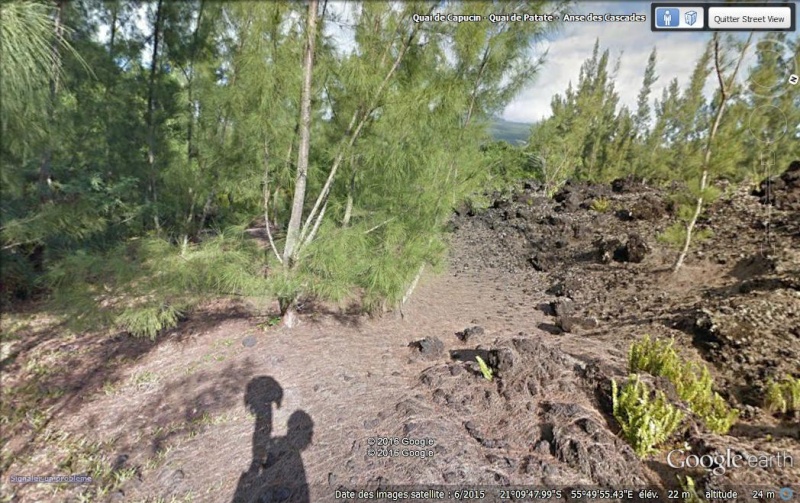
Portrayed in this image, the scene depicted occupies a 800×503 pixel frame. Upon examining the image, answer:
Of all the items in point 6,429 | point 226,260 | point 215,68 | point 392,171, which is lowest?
point 6,429

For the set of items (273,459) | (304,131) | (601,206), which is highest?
(304,131)

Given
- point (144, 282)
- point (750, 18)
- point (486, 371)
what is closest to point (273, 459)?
point (486, 371)

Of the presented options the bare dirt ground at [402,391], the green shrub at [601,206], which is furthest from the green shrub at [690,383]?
the green shrub at [601,206]

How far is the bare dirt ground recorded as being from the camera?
239cm

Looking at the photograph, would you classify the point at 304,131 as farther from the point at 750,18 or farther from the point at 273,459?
the point at 750,18

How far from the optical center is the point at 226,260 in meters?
3.83

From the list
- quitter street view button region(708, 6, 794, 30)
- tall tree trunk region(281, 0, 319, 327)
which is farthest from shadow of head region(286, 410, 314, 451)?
quitter street view button region(708, 6, 794, 30)

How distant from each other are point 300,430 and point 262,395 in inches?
28.5

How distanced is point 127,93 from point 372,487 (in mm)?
7725

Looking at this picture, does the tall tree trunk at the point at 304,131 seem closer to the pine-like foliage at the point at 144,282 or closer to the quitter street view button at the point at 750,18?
the pine-like foliage at the point at 144,282

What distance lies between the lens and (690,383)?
3037 mm

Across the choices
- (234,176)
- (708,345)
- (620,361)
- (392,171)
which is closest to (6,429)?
(234,176)

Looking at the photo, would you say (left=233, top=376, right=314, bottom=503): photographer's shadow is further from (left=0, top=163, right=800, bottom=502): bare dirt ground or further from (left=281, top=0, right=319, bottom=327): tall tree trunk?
(left=281, top=0, right=319, bottom=327): tall tree trunk

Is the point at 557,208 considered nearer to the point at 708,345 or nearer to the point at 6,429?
the point at 708,345
